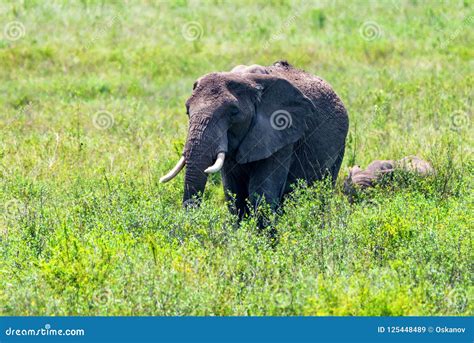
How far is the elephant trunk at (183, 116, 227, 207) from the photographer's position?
29.7ft

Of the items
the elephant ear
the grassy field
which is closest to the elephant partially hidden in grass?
the elephant ear

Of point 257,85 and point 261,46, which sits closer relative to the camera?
point 257,85

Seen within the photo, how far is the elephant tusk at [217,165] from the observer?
29.1ft

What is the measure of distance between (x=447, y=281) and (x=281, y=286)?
142 centimetres

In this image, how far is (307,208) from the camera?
951cm

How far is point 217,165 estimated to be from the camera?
8.94 metres

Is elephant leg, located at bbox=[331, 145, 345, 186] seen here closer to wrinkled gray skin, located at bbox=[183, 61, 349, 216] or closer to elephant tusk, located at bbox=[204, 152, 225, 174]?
wrinkled gray skin, located at bbox=[183, 61, 349, 216]

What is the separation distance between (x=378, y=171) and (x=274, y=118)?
2.47 meters

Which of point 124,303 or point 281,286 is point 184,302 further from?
point 281,286

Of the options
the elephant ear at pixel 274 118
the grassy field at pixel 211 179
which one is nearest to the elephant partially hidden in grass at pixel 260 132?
the elephant ear at pixel 274 118

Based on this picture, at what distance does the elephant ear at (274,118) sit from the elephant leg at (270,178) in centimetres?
19

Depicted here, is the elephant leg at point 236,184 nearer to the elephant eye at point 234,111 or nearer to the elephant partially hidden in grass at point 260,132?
the elephant partially hidden in grass at point 260,132

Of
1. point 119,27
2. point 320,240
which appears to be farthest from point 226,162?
point 119,27

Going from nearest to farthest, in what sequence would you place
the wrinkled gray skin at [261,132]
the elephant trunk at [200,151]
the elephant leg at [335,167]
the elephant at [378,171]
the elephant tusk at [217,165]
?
the elephant tusk at [217,165] < the elephant trunk at [200,151] < the wrinkled gray skin at [261,132] < the elephant leg at [335,167] < the elephant at [378,171]
